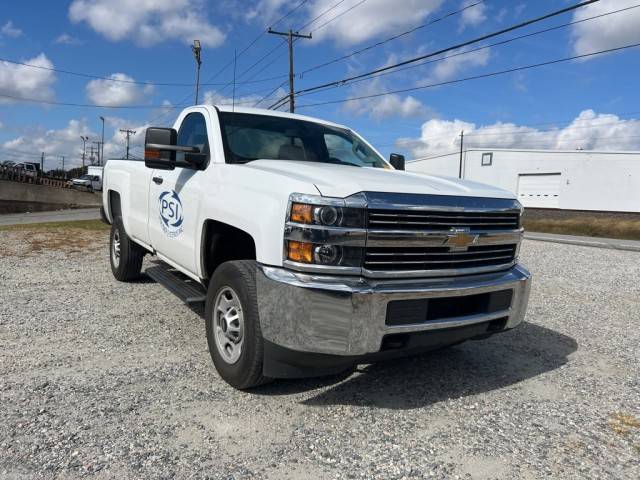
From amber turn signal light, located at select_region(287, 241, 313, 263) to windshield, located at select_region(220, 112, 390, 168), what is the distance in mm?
1323

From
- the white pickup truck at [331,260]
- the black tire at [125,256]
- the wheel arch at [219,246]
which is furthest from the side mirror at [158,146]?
the black tire at [125,256]

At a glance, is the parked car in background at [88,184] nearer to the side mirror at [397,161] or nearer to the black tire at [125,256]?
the black tire at [125,256]

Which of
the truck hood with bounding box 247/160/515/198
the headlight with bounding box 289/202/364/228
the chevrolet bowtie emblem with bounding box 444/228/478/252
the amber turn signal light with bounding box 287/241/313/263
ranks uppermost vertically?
the truck hood with bounding box 247/160/515/198

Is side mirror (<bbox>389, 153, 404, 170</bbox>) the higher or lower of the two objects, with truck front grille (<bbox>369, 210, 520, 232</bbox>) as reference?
higher

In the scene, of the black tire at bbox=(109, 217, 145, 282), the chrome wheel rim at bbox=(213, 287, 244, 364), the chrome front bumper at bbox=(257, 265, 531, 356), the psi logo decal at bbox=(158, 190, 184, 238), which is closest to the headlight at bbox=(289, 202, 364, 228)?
the chrome front bumper at bbox=(257, 265, 531, 356)

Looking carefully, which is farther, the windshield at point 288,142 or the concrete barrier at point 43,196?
the concrete barrier at point 43,196

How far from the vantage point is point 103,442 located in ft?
8.53

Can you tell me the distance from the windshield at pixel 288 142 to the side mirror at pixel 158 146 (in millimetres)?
427

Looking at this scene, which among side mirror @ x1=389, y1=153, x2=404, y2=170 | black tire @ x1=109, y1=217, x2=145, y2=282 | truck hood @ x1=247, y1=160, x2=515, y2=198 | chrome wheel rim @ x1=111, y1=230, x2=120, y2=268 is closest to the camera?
truck hood @ x1=247, y1=160, x2=515, y2=198

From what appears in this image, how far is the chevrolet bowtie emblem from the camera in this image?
2.99 m

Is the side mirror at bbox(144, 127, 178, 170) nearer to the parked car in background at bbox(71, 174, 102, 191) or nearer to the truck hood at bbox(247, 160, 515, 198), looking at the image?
the truck hood at bbox(247, 160, 515, 198)

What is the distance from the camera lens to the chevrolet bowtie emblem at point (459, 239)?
9.81 feet

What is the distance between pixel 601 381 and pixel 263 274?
273 cm

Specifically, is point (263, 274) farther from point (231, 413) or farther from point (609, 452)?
point (609, 452)
